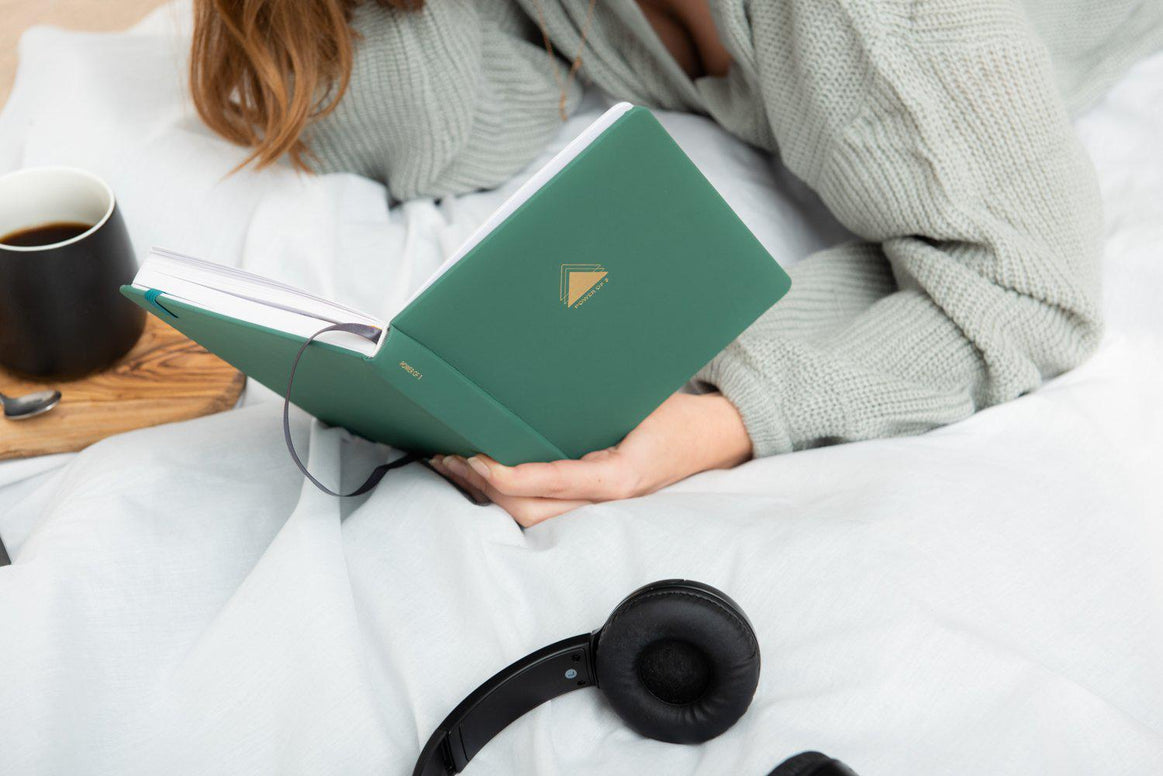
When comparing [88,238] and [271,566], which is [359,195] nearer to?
[88,238]

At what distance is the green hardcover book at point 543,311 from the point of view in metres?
0.48

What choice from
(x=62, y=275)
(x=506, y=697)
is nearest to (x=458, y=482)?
(x=506, y=697)

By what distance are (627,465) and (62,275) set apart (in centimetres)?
41

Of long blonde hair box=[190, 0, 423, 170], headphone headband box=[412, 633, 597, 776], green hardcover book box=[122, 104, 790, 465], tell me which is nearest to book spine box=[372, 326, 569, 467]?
green hardcover book box=[122, 104, 790, 465]

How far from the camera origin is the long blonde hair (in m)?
0.80

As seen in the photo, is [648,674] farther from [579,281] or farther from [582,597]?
[579,281]

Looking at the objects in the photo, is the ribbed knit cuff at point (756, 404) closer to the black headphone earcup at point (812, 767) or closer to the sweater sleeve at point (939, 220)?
the sweater sleeve at point (939, 220)

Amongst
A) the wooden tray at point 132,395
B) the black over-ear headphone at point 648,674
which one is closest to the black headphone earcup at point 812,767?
the black over-ear headphone at point 648,674

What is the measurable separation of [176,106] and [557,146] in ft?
1.30

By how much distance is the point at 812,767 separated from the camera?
0.42m

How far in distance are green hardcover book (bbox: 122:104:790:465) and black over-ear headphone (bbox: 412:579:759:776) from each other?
150 millimetres

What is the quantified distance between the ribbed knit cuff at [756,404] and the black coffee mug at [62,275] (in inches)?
17.9

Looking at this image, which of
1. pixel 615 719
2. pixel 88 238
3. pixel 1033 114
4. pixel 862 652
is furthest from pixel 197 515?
pixel 1033 114

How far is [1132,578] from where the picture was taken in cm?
60
